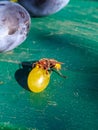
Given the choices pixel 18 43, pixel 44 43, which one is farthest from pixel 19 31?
pixel 44 43

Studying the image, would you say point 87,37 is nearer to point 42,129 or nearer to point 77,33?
point 77,33

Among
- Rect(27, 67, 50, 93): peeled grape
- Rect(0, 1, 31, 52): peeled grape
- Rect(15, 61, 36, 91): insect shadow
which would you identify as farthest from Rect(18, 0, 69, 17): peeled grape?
Rect(27, 67, 50, 93): peeled grape

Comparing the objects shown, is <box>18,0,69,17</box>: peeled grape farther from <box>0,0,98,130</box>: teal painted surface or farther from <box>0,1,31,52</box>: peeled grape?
<box>0,1,31,52</box>: peeled grape

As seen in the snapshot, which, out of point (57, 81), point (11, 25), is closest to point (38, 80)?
point (57, 81)

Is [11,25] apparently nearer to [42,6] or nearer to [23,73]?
[23,73]

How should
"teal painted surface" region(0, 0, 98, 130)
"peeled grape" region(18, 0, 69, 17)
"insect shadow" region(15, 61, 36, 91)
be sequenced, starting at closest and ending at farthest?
"teal painted surface" region(0, 0, 98, 130), "insect shadow" region(15, 61, 36, 91), "peeled grape" region(18, 0, 69, 17)

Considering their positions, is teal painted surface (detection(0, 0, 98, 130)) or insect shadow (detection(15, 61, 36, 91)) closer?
teal painted surface (detection(0, 0, 98, 130))

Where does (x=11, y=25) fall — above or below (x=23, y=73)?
above
